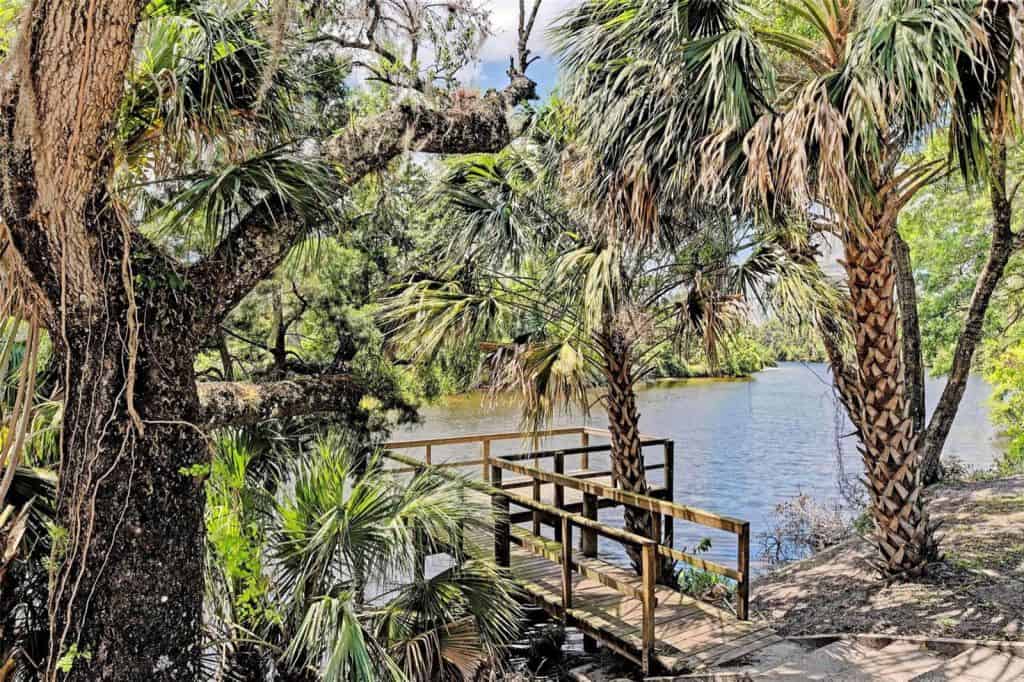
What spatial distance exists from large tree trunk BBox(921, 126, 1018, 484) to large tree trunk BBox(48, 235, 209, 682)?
7902 mm

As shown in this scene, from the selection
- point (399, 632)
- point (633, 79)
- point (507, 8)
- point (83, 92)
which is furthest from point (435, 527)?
point (507, 8)

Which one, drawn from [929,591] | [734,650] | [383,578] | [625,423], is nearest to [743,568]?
[734,650]

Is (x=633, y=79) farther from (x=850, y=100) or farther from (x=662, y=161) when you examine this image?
(x=850, y=100)

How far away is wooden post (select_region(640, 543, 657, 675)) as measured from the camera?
437 centimetres

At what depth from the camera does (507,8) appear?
6.96m

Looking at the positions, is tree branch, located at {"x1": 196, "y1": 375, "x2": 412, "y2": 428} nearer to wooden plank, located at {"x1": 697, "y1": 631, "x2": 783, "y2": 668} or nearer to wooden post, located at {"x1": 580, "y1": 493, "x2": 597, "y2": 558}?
wooden post, located at {"x1": 580, "y1": 493, "x2": 597, "y2": 558}

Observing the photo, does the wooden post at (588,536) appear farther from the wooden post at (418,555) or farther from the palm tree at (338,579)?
the wooden post at (418,555)

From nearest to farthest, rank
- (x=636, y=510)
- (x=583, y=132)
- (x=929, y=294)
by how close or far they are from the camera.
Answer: (x=583, y=132) < (x=636, y=510) < (x=929, y=294)

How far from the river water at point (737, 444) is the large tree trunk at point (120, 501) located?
130 inches

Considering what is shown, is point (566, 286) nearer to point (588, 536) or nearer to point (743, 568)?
point (588, 536)

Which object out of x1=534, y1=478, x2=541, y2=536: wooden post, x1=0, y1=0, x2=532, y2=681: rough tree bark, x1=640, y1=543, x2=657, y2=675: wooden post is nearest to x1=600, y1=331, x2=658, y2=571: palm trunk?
x1=534, y1=478, x2=541, y2=536: wooden post

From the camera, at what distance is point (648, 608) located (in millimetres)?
4375

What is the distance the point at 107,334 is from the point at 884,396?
16.2 feet

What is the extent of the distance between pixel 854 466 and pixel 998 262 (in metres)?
8.05
